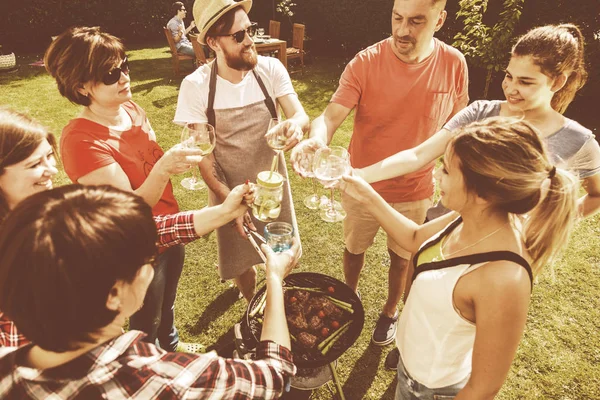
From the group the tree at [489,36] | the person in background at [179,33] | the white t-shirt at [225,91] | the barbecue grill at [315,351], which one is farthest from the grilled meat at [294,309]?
the person in background at [179,33]

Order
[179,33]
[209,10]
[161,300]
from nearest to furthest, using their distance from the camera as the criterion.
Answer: [161,300]
[209,10]
[179,33]

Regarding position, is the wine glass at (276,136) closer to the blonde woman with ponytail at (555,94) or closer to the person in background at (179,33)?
the blonde woman with ponytail at (555,94)

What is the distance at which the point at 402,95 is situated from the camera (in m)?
3.26

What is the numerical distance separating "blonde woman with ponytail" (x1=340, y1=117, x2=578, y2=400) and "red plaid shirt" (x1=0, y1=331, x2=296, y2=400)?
99cm

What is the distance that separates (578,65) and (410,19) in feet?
4.19

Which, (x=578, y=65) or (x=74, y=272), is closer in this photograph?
(x=74, y=272)

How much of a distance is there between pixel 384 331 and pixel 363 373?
Answer: 19.8 inches

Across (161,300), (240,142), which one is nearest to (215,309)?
(161,300)

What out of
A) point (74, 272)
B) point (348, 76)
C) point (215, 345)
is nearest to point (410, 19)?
point (348, 76)

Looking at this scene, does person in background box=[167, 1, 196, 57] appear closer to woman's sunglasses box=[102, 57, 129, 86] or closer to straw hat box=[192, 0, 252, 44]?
straw hat box=[192, 0, 252, 44]

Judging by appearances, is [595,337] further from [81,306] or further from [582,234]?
[81,306]

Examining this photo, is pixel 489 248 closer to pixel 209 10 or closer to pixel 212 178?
pixel 212 178

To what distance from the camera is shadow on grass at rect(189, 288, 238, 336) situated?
4.23 metres

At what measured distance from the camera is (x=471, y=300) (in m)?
1.77
